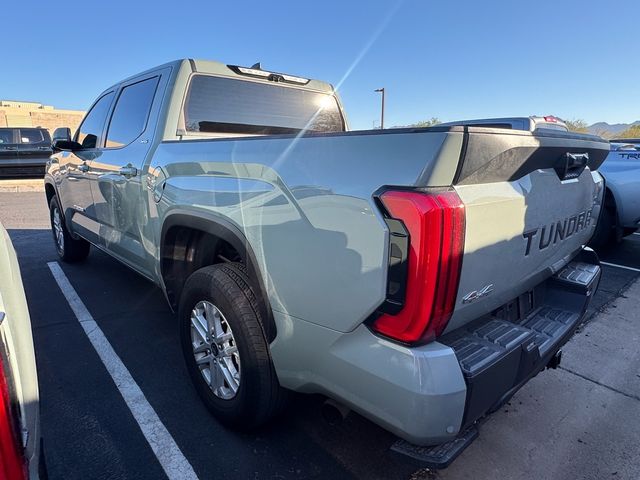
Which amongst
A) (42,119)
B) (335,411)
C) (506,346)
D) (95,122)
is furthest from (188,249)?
(42,119)

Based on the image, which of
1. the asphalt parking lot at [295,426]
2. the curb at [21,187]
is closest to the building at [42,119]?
the curb at [21,187]

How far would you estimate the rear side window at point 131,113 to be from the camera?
326 centimetres

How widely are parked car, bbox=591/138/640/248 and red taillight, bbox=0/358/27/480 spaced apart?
23.1 ft

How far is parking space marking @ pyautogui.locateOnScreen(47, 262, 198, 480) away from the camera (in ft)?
7.10

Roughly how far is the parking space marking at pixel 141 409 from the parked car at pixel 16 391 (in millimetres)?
915

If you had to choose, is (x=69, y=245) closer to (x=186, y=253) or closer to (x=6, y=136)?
(x=186, y=253)

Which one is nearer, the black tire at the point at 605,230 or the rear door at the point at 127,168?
the rear door at the point at 127,168

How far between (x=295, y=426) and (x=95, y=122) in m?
3.77

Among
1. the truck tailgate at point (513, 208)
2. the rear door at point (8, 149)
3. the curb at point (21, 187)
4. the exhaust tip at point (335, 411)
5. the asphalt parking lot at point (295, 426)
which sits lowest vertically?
the asphalt parking lot at point (295, 426)

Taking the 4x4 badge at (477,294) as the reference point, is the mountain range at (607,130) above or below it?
above

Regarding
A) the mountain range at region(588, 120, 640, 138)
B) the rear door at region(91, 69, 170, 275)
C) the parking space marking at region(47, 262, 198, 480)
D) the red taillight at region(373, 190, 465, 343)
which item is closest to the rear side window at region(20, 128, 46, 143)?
the rear door at region(91, 69, 170, 275)

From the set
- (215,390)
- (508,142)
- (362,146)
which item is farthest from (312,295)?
(215,390)

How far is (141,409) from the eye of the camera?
2.59 m

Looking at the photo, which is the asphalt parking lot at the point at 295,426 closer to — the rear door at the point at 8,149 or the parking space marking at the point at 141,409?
the parking space marking at the point at 141,409
